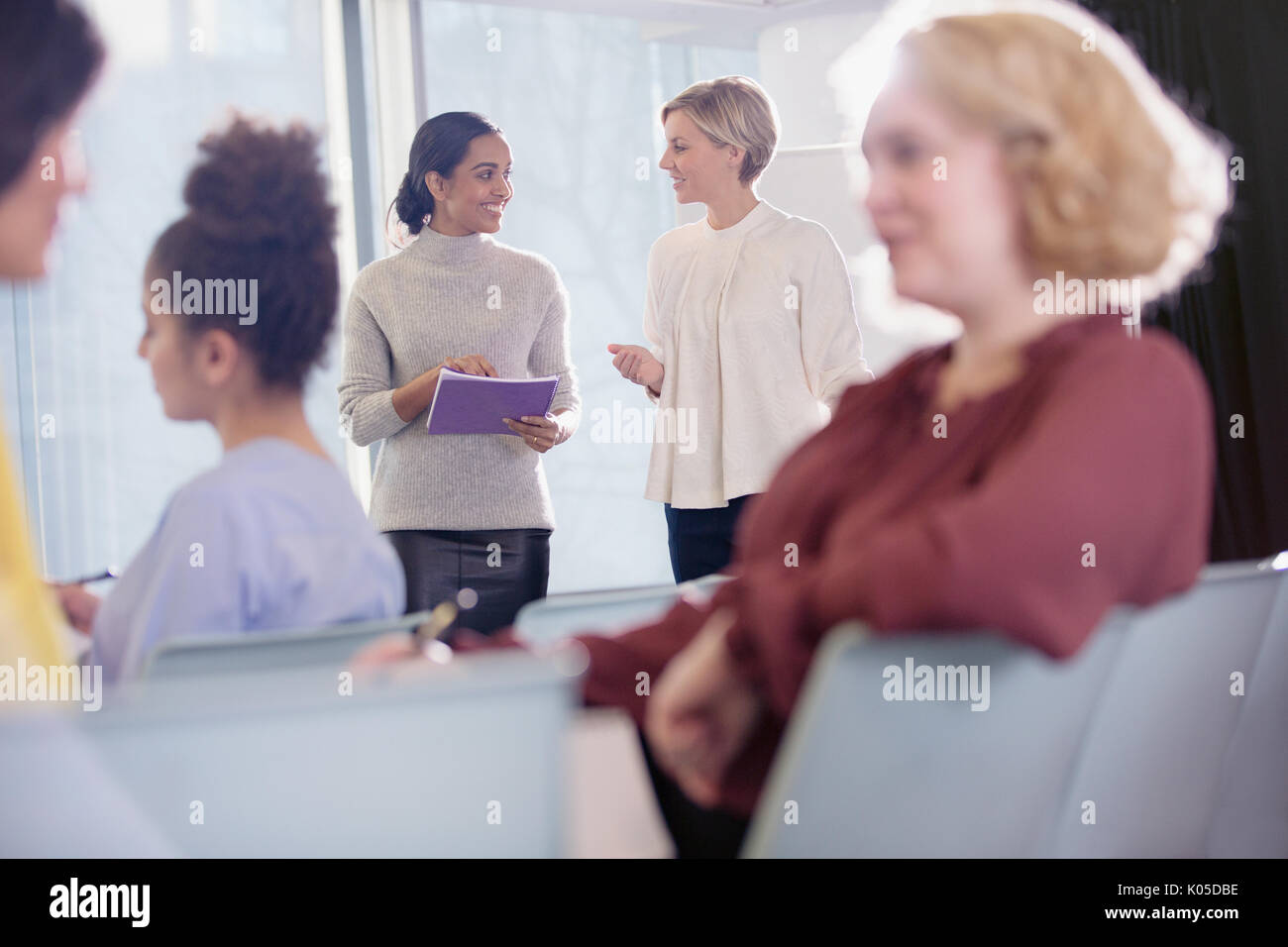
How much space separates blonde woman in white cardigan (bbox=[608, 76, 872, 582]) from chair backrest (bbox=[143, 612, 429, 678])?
148 centimetres

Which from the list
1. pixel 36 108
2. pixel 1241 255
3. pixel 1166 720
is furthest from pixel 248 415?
pixel 1241 255

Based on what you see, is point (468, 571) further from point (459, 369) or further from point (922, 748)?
point (922, 748)

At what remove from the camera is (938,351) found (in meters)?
1.36

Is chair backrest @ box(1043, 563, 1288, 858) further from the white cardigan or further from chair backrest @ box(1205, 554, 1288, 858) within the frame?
the white cardigan

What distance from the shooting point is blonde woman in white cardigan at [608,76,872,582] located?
109 inches

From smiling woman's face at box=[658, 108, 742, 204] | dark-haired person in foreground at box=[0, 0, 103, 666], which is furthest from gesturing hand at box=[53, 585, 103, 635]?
smiling woman's face at box=[658, 108, 742, 204]

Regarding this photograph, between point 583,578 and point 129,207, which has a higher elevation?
point 129,207

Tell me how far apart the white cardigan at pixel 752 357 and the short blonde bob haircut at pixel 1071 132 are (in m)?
1.54

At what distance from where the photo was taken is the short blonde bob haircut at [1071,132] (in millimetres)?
1157

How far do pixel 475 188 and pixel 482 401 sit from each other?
Result: 1.81 feet

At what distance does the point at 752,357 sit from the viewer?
2.80m

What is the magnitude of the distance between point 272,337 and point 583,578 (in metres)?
3.80
